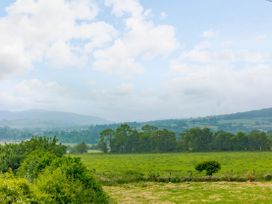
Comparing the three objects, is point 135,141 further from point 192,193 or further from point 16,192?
point 16,192

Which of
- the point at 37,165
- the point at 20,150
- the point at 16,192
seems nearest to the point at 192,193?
the point at 37,165

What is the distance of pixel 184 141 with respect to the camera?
121188mm

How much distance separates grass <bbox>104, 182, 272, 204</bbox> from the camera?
3509 cm

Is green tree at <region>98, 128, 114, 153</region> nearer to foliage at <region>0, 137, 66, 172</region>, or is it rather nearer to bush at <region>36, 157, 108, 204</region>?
foliage at <region>0, 137, 66, 172</region>

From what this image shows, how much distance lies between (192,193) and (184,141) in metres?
82.6

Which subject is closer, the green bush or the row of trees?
the green bush

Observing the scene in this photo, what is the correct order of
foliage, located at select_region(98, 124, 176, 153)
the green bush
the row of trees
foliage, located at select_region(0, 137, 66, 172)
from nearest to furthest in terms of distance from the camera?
the green bush → foliage, located at select_region(0, 137, 66, 172) → the row of trees → foliage, located at select_region(98, 124, 176, 153)

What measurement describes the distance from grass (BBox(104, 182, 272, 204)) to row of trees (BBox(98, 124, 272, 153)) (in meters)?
72.6

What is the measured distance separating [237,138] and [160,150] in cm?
2338

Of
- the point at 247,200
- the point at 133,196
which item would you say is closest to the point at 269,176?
the point at 247,200

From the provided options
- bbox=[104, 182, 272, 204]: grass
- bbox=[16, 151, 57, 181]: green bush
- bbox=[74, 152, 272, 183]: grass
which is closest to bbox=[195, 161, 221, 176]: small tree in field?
bbox=[74, 152, 272, 183]: grass

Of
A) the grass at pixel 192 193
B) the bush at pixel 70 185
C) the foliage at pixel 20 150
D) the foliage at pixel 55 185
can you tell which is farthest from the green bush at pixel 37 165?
the foliage at pixel 20 150

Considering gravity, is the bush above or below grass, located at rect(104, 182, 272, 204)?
above

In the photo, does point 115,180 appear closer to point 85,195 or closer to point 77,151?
point 85,195
